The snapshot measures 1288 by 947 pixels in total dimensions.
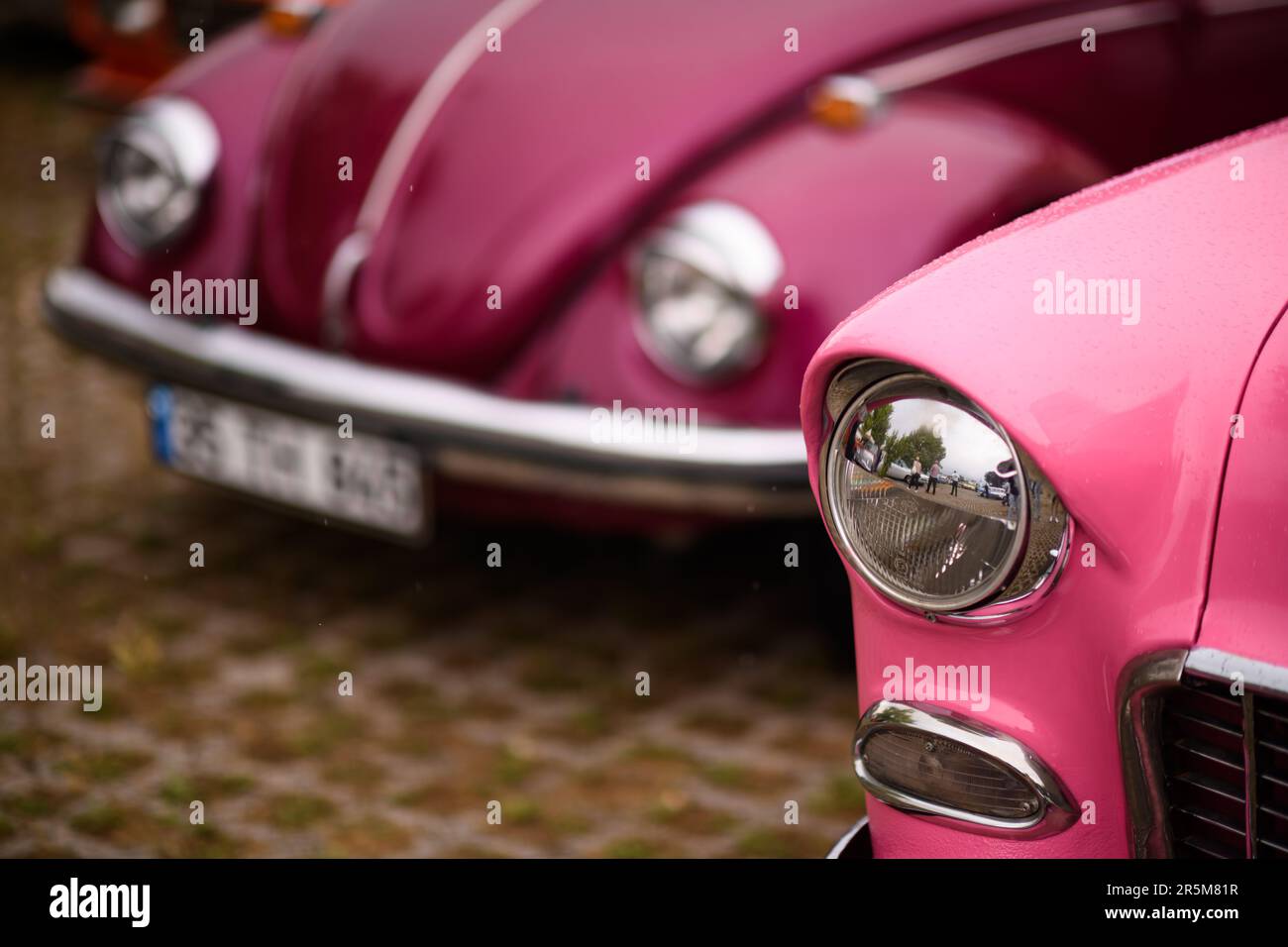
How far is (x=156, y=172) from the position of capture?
3.49 meters

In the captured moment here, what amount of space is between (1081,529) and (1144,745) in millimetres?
216

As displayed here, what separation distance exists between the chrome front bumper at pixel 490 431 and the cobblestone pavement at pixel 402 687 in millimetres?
209

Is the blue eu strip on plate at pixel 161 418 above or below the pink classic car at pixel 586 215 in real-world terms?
below

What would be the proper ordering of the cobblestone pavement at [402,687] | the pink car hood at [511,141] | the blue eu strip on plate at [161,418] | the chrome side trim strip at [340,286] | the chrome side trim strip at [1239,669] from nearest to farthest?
the chrome side trim strip at [1239,669]
the cobblestone pavement at [402,687]
the pink car hood at [511,141]
the chrome side trim strip at [340,286]
the blue eu strip on plate at [161,418]

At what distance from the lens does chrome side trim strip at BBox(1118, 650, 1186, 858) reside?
55.8 inches

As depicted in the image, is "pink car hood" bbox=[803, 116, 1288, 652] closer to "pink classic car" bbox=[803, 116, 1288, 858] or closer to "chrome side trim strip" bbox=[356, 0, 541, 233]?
"pink classic car" bbox=[803, 116, 1288, 858]

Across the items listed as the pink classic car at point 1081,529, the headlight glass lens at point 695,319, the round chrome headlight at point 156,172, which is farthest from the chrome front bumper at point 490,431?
the pink classic car at point 1081,529

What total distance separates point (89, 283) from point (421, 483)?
1.10m

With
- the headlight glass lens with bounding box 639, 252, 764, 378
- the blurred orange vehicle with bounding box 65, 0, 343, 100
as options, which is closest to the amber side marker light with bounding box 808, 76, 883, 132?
the headlight glass lens with bounding box 639, 252, 764, 378

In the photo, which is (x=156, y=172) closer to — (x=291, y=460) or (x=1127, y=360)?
(x=291, y=460)

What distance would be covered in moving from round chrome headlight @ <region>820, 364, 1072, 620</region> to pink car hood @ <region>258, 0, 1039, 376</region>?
1464mm

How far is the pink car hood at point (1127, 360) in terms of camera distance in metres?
1.41

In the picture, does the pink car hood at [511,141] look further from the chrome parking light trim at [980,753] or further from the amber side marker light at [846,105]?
the chrome parking light trim at [980,753]
